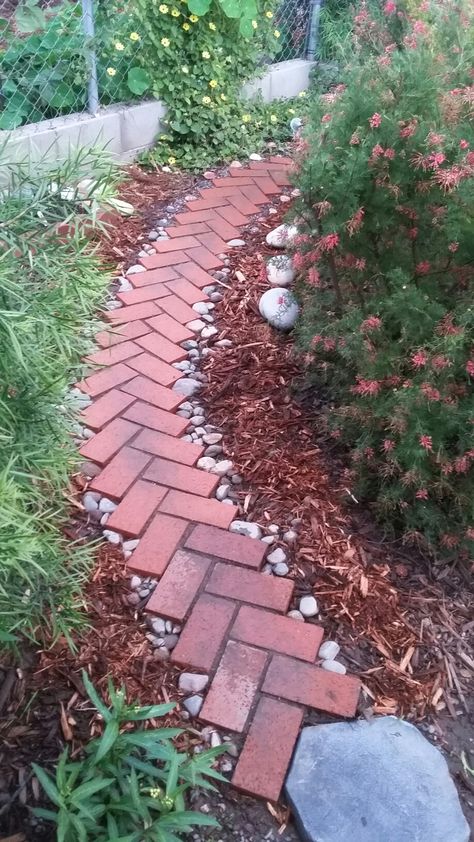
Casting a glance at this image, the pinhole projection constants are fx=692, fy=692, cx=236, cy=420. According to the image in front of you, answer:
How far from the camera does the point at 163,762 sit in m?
1.73

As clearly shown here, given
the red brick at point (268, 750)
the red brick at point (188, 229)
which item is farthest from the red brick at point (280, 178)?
the red brick at point (268, 750)

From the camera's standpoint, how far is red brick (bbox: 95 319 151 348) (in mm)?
3053

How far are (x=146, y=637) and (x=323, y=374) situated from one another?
48.2 inches

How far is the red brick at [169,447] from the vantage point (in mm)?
2590

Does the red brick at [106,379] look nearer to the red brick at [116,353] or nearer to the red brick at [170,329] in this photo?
the red brick at [116,353]

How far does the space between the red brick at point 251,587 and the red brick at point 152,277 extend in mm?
1744

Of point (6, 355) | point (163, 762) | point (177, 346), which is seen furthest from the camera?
point (177, 346)

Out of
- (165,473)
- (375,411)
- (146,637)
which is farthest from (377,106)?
(146,637)

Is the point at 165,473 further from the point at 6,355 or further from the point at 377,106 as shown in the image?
the point at 377,106

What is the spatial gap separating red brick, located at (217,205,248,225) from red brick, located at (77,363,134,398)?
1509 millimetres

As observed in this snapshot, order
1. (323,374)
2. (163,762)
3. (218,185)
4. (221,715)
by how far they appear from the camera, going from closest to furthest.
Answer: (163,762)
(221,715)
(323,374)
(218,185)

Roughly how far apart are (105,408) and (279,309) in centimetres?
95

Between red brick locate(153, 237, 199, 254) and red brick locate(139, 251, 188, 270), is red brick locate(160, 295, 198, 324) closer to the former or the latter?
red brick locate(139, 251, 188, 270)

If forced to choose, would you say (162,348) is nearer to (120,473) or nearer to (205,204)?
(120,473)
